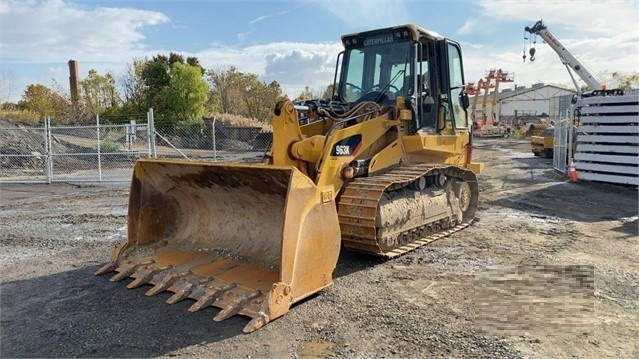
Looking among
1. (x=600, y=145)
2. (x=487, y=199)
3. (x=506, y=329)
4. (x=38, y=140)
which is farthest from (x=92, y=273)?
(x=38, y=140)

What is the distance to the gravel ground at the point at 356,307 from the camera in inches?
138

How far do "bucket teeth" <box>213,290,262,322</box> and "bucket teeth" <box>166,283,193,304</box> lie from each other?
578mm

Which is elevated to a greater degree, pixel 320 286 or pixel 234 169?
pixel 234 169

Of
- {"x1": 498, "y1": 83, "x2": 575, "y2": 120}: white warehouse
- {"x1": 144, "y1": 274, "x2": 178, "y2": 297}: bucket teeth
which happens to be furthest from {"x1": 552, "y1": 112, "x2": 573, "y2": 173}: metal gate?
{"x1": 498, "y1": 83, "x2": 575, "y2": 120}: white warehouse

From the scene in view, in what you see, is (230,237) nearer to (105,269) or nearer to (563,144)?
(105,269)

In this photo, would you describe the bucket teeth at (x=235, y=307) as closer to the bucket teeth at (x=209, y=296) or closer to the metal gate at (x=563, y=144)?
the bucket teeth at (x=209, y=296)

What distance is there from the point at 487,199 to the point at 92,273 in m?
7.48

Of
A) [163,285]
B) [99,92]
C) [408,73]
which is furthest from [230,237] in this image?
[99,92]

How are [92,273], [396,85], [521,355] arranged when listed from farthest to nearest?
1. [396,85]
2. [92,273]
3. [521,355]

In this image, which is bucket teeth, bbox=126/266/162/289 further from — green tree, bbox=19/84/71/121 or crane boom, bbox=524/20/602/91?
green tree, bbox=19/84/71/121

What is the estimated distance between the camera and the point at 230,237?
5.25 metres

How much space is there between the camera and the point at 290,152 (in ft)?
17.9

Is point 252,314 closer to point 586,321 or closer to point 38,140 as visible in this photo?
point 586,321

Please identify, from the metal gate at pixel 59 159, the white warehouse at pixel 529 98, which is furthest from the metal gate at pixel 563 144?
the white warehouse at pixel 529 98
